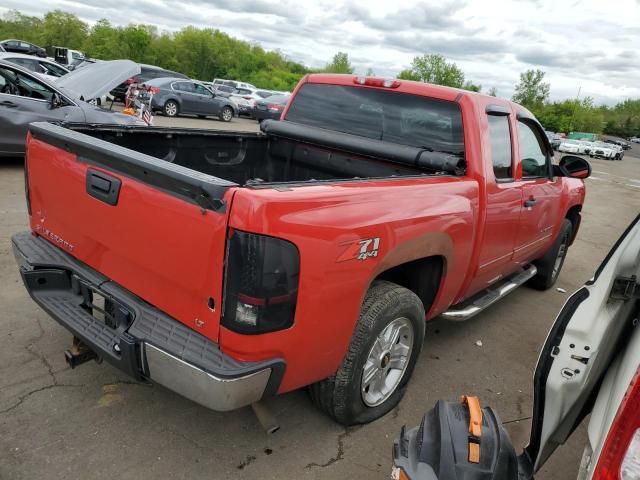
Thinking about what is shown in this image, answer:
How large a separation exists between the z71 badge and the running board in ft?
4.59

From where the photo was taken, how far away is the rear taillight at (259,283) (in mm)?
1988

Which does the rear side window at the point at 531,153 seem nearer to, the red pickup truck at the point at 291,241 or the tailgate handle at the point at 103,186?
the red pickup truck at the point at 291,241

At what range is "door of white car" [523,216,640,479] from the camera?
5.94ft

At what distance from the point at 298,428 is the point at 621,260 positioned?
74.1 inches

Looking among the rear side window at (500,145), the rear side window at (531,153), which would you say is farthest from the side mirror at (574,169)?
the rear side window at (500,145)

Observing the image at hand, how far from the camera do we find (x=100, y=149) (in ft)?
7.86

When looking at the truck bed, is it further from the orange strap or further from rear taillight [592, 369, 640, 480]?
rear taillight [592, 369, 640, 480]

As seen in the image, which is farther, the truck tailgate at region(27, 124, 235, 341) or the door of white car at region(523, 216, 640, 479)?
the truck tailgate at region(27, 124, 235, 341)

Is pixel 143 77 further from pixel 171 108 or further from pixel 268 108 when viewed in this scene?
pixel 268 108

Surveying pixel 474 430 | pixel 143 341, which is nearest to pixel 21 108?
pixel 143 341

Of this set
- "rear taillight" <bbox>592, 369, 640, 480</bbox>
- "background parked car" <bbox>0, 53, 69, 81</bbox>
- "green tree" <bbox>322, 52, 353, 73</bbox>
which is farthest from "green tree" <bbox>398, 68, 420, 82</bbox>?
"rear taillight" <bbox>592, 369, 640, 480</bbox>

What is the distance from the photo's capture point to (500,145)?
3773 millimetres

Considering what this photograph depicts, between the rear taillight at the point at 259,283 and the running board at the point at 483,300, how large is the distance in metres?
1.83

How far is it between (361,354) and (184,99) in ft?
65.2
